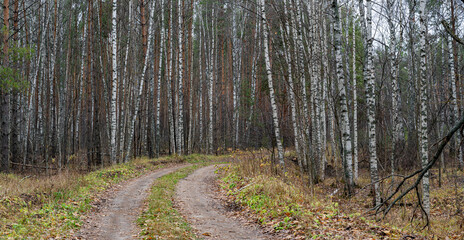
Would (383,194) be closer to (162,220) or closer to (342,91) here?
(342,91)

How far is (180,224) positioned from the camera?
671 cm

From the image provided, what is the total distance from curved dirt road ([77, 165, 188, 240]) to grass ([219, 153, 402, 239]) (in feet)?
9.57

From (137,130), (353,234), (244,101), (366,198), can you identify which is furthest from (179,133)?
(353,234)

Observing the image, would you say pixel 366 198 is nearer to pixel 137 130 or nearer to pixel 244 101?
pixel 137 130

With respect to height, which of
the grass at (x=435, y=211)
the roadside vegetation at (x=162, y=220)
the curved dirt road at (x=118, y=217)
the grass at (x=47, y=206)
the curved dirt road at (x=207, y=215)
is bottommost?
the grass at (x=435, y=211)

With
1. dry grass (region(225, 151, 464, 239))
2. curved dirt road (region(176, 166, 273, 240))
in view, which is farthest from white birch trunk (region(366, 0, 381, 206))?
curved dirt road (region(176, 166, 273, 240))

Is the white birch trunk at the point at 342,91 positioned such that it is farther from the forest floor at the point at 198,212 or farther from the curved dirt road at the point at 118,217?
the curved dirt road at the point at 118,217

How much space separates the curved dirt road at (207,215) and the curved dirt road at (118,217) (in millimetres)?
1258

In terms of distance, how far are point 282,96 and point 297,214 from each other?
38.6ft

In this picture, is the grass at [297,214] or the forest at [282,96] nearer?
the grass at [297,214]

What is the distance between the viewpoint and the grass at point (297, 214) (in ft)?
19.4

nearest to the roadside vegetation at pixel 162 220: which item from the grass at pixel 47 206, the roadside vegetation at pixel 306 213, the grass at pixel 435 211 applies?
the grass at pixel 47 206

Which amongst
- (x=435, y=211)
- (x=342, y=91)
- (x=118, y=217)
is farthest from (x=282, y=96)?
(x=118, y=217)

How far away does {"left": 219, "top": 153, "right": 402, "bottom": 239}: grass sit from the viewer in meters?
5.91
